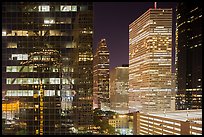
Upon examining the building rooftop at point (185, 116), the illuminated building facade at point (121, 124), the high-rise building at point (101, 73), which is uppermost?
the high-rise building at point (101, 73)

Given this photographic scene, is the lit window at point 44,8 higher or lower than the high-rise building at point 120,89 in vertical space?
higher

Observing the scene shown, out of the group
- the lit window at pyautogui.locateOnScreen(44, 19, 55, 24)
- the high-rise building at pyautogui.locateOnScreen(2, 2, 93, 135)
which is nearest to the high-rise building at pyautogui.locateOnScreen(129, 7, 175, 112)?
the high-rise building at pyautogui.locateOnScreen(2, 2, 93, 135)

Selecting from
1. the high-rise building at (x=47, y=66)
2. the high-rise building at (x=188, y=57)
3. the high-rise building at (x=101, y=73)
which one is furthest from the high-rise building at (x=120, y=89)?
the high-rise building at (x=47, y=66)

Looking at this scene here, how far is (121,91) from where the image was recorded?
5544cm

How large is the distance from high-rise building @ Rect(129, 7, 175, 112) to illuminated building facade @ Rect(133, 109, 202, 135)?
1235 cm

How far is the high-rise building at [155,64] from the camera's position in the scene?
51938 mm

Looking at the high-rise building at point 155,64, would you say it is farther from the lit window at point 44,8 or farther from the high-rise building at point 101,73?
the lit window at point 44,8

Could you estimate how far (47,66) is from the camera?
1717 cm

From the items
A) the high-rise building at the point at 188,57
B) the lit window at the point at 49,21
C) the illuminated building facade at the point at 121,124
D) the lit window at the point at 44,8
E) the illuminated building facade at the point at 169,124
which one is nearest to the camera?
the lit window at the point at 49,21

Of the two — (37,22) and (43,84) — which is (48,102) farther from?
(37,22)

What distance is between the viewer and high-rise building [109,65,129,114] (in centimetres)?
5281

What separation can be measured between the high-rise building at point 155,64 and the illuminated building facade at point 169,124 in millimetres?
12355

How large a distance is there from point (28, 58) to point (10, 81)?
1669mm

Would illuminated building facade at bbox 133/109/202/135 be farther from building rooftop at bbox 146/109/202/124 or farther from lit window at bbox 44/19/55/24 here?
lit window at bbox 44/19/55/24
